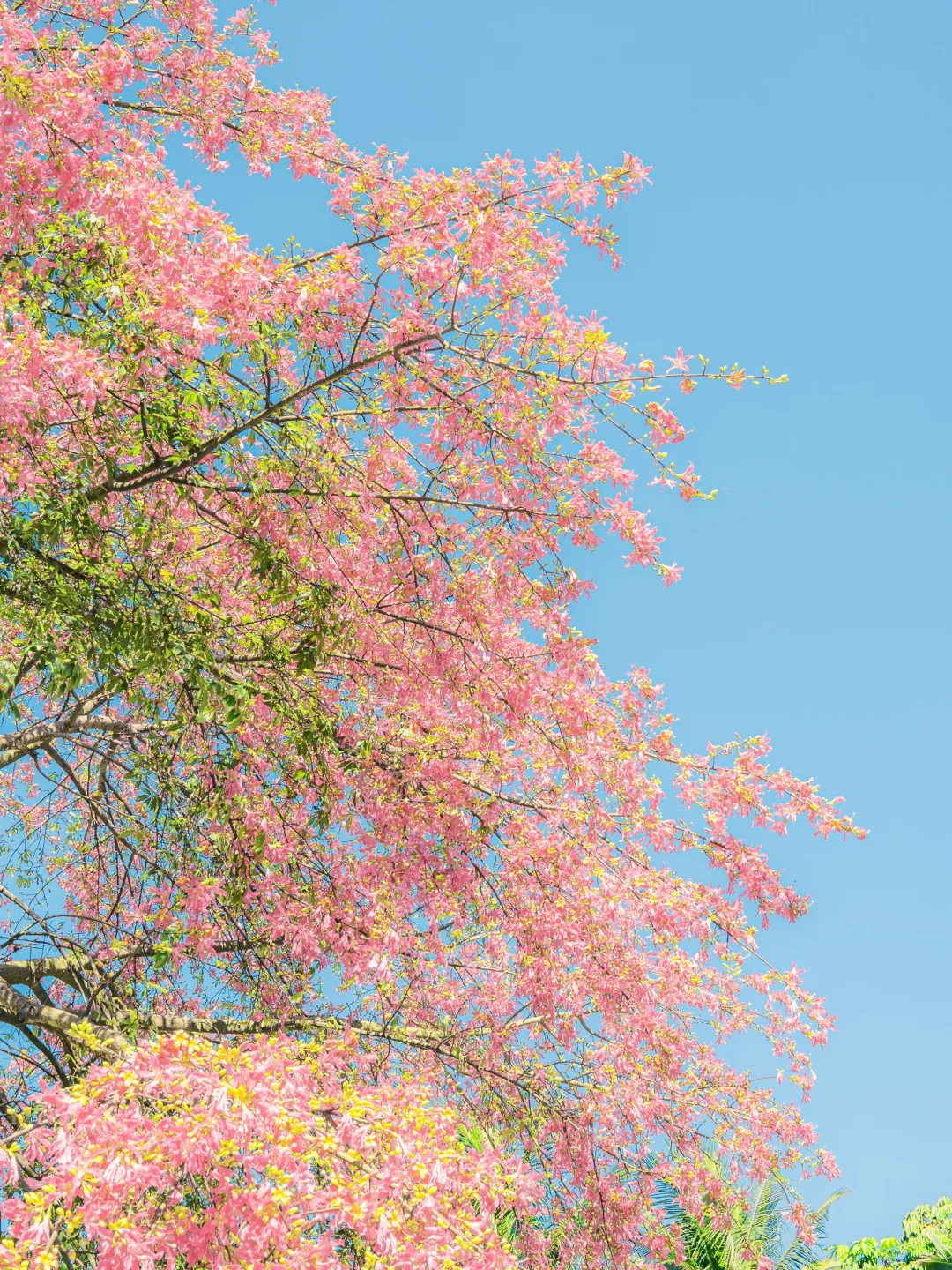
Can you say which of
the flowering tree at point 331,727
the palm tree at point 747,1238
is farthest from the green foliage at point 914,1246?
the flowering tree at point 331,727

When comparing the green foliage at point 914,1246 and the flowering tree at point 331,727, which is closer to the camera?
the flowering tree at point 331,727

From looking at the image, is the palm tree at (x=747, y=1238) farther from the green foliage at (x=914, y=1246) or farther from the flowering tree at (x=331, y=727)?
the flowering tree at (x=331, y=727)

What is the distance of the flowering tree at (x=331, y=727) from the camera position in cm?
328

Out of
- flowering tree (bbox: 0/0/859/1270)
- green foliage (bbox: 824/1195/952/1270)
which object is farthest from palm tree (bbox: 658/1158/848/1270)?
flowering tree (bbox: 0/0/859/1270)

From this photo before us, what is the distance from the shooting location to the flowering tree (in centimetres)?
328

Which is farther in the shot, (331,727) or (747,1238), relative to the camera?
(747,1238)

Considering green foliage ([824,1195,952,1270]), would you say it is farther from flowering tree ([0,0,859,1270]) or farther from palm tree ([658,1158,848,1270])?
flowering tree ([0,0,859,1270])

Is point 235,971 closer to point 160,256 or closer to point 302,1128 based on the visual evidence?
point 302,1128

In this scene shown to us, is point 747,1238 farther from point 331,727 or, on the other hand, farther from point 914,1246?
point 331,727

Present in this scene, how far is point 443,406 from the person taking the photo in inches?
195

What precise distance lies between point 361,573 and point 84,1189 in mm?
3499

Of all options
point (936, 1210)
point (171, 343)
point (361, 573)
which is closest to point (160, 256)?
point (171, 343)

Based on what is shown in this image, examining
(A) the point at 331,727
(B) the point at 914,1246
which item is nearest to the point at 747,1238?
(B) the point at 914,1246

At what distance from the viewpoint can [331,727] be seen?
17.0 ft
